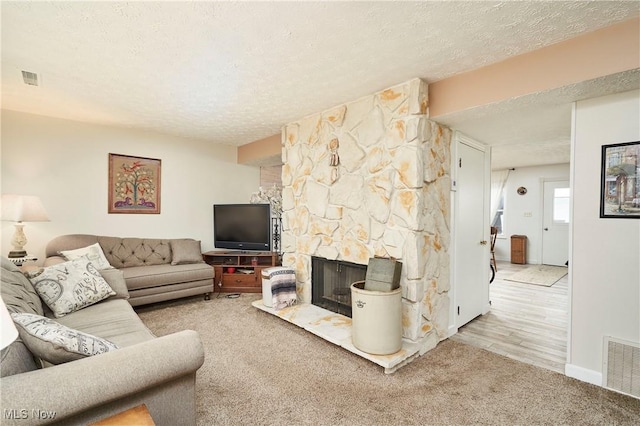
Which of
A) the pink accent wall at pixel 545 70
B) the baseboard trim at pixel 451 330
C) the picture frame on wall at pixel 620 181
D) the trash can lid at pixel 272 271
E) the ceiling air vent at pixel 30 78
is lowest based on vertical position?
the baseboard trim at pixel 451 330

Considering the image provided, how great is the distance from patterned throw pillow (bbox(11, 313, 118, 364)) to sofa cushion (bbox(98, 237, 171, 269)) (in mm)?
2942

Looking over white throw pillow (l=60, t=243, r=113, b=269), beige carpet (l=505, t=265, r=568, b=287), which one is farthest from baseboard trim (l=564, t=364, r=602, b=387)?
white throw pillow (l=60, t=243, r=113, b=269)

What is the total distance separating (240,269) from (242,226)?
65 cm

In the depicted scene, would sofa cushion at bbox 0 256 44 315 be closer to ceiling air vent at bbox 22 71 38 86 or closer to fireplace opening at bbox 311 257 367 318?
ceiling air vent at bbox 22 71 38 86

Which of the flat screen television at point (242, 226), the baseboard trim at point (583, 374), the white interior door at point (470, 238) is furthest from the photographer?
the flat screen television at point (242, 226)

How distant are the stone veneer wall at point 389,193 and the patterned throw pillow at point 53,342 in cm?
220

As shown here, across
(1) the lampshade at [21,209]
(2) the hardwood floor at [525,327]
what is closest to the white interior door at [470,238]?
(2) the hardwood floor at [525,327]

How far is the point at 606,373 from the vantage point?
6.75 ft

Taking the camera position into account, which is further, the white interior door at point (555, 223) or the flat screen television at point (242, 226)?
the white interior door at point (555, 223)

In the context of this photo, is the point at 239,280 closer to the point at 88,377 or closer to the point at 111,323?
the point at 111,323

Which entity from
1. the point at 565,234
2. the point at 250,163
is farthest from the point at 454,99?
the point at 565,234

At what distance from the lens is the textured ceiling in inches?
66.5

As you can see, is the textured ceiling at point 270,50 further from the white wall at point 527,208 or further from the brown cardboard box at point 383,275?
the white wall at point 527,208

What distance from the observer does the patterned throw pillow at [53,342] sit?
43.8 inches
